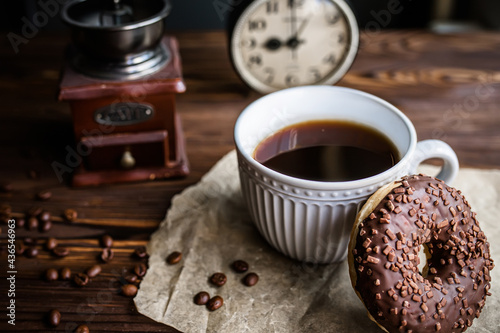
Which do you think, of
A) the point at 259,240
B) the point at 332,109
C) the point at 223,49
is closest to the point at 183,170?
the point at 259,240

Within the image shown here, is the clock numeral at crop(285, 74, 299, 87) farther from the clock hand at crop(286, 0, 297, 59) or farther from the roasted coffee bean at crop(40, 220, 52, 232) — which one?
the roasted coffee bean at crop(40, 220, 52, 232)

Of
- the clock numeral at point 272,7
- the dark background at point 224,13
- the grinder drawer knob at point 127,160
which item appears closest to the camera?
the grinder drawer knob at point 127,160

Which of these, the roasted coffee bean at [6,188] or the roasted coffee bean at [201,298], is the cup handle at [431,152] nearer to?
the roasted coffee bean at [201,298]

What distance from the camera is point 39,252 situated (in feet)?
3.69

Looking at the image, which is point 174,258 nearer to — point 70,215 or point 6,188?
point 70,215

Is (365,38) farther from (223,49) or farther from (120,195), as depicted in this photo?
(120,195)

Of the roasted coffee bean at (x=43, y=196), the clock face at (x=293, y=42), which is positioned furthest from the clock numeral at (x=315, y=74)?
the roasted coffee bean at (x=43, y=196)

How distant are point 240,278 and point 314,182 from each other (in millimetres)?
275

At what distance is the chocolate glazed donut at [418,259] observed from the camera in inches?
33.9

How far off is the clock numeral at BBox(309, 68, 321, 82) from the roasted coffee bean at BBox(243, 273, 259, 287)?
72cm

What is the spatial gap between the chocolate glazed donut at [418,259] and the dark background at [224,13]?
120cm

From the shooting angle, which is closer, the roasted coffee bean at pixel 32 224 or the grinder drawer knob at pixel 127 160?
the roasted coffee bean at pixel 32 224

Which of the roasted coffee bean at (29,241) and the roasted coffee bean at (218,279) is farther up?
the roasted coffee bean at (29,241)

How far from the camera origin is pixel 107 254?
44.0 inches
